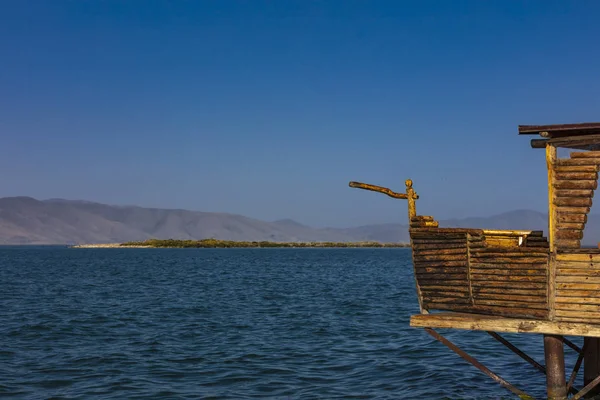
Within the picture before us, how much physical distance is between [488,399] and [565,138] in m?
7.95

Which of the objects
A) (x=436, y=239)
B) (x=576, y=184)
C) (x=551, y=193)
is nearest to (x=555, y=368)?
(x=436, y=239)

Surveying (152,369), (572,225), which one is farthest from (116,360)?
(572,225)

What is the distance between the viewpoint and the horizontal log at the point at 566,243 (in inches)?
553

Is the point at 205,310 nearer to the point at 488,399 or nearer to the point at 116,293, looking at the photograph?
the point at 116,293

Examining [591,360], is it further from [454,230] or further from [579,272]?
[454,230]

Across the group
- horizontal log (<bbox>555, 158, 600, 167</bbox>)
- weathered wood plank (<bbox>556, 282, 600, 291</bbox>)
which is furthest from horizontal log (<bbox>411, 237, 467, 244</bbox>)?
horizontal log (<bbox>555, 158, 600, 167</bbox>)

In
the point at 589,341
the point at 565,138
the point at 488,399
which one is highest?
the point at 565,138

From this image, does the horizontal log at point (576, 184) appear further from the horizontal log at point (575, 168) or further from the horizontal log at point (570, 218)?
the horizontal log at point (570, 218)

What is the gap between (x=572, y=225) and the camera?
45.9 ft

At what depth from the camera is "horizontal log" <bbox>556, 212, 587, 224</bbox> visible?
13.9 m

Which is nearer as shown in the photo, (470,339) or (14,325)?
(470,339)

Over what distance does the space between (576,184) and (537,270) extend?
6.32 feet

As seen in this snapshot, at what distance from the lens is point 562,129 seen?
13773 millimetres

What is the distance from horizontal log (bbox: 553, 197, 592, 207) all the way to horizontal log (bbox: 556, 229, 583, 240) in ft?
1.72
